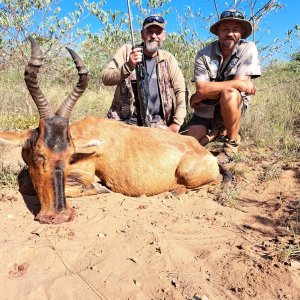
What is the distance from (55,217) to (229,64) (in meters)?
4.08

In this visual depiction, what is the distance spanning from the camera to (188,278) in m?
Result: 2.91

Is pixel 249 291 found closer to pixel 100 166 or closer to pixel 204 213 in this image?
pixel 204 213

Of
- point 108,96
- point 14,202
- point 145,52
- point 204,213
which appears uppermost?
point 145,52

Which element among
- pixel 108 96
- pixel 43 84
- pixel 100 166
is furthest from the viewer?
pixel 43 84

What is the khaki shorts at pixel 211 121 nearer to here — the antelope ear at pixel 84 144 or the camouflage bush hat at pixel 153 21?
the camouflage bush hat at pixel 153 21

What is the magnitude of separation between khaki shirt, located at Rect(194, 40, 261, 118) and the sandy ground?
2.29m

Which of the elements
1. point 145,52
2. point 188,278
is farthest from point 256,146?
point 188,278

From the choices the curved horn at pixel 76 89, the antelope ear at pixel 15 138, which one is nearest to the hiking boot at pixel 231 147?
the curved horn at pixel 76 89

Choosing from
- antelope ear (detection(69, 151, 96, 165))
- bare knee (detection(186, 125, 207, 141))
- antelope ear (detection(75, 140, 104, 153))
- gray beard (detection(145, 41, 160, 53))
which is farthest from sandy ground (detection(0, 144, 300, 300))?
gray beard (detection(145, 41, 160, 53))

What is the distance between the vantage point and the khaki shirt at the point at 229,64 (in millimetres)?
6078

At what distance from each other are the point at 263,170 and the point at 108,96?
635 centimetres

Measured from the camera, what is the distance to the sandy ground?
2.77m

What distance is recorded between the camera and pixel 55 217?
3779mm

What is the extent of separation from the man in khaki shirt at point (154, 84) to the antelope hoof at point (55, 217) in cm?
290
